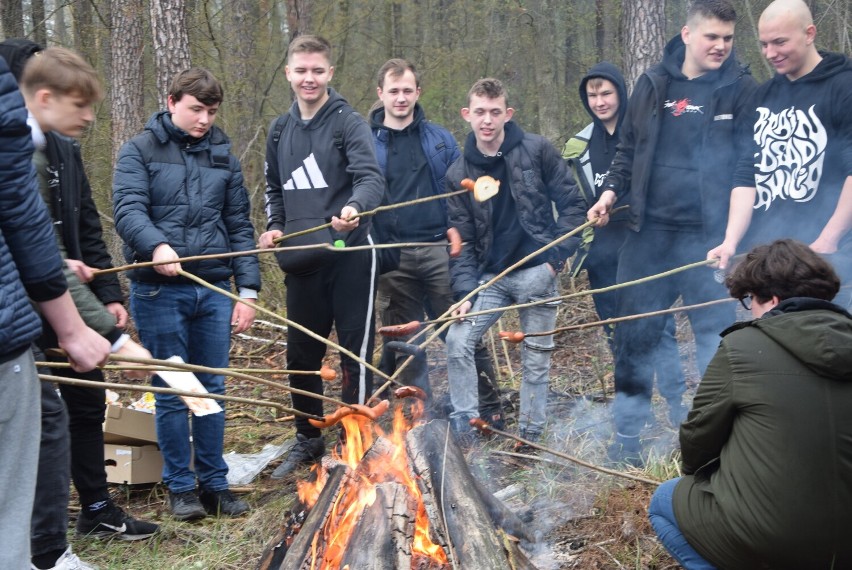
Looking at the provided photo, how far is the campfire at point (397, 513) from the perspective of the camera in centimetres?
328

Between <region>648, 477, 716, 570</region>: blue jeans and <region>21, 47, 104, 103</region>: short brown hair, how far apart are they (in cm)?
313

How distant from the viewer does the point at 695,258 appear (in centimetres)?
500

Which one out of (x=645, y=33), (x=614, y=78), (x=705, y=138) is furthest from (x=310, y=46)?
(x=645, y=33)

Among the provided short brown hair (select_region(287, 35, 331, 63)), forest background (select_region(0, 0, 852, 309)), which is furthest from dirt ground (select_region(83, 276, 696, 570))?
short brown hair (select_region(287, 35, 331, 63))

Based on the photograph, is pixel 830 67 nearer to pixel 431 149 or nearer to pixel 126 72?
pixel 431 149

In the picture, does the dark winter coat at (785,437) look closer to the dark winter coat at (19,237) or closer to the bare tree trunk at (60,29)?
the dark winter coat at (19,237)

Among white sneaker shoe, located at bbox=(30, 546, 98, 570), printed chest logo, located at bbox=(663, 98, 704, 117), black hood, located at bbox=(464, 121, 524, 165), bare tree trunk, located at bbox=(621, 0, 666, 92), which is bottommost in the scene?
white sneaker shoe, located at bbox=(30, 546, 98, 570)

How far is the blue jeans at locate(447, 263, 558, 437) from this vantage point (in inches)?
207

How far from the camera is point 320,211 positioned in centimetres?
516

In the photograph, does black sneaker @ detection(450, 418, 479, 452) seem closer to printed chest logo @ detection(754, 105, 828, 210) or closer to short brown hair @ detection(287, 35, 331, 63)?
printed chest logo @ detection(754, 105, 828, 210)

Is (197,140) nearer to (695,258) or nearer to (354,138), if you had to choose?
(354,138)

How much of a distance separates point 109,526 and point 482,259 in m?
2.82

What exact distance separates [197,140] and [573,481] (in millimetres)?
2934

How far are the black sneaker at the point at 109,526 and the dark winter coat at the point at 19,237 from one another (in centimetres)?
219
